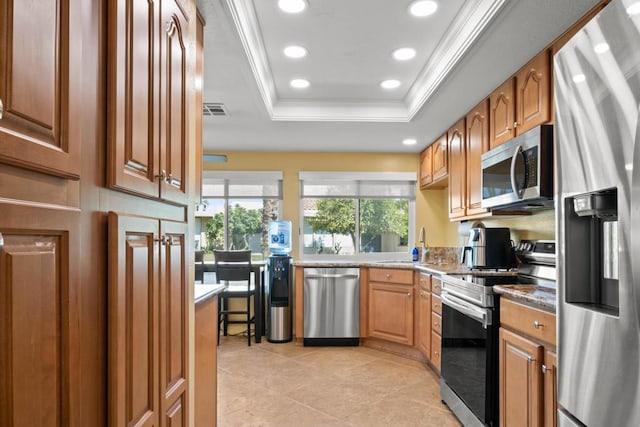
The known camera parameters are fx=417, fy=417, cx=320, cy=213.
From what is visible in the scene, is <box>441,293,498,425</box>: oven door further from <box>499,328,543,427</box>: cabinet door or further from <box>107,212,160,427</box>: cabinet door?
<box>107,212,160,427</box>: cabinet door

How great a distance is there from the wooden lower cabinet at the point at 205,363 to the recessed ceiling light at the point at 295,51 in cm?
158

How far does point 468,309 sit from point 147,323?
191 cm

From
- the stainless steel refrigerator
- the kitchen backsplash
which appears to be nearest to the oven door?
the stainless steel refrigerator

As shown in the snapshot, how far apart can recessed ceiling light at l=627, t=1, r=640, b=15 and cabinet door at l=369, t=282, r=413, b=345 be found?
126 inches

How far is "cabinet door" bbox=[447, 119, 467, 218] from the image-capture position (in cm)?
353

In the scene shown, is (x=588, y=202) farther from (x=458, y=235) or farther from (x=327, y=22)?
(x=458, y=235)

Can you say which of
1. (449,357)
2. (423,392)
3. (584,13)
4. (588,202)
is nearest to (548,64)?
(584,13)

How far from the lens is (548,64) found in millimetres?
2211

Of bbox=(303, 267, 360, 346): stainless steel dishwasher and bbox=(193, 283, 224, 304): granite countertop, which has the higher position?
bbox=(193, 283, 224, 304): granite countertop

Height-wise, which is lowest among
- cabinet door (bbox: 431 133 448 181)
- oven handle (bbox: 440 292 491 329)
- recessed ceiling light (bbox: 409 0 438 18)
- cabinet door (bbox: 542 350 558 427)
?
cabinet door (bbox: 542 350 558 427)

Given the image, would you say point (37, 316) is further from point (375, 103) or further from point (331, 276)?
point (331, 276)

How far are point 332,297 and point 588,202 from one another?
3364mm

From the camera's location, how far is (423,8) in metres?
2.15

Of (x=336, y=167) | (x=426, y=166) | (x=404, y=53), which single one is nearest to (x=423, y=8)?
(x=404, y=53)
